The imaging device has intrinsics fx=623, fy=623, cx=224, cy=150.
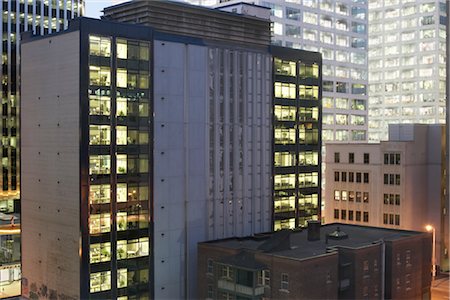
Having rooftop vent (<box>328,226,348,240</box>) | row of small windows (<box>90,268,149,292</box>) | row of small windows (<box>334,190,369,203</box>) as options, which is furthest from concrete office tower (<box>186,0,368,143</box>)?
row of small windows (<box>90,268,149,292</box>)

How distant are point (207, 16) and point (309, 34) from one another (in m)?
71.1

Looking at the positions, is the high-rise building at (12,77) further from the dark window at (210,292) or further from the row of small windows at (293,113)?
the dark window at (210,292)

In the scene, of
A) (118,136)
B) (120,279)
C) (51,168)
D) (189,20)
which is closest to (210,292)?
(120,279)

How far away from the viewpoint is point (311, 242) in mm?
76562

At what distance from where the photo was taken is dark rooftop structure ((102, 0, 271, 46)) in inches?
2975

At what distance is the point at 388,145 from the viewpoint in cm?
11181

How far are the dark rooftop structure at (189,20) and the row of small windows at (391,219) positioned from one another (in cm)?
4443

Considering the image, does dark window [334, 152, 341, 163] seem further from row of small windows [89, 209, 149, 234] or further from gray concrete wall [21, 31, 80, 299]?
gray concrete wall [21, 31, 80, 299]

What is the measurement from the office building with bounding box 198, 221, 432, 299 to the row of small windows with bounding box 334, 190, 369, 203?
107 feet

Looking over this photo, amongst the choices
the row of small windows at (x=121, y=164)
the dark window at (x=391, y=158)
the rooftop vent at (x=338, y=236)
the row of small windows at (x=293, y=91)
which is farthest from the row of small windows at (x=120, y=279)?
the dark window at (x=391, y=158)

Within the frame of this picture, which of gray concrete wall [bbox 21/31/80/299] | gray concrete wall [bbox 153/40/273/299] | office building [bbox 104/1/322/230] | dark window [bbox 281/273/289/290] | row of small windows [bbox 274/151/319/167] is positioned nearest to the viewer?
dark window [bbox 281/273/289/290]

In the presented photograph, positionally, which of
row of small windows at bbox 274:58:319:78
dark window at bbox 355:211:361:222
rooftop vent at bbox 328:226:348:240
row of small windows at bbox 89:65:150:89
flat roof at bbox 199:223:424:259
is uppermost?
row of small windows at bbox 274:58:319:78

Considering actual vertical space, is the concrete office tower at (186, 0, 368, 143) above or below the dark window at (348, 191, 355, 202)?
above

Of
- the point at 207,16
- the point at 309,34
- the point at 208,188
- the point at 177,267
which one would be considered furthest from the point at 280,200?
the point at 309,34
